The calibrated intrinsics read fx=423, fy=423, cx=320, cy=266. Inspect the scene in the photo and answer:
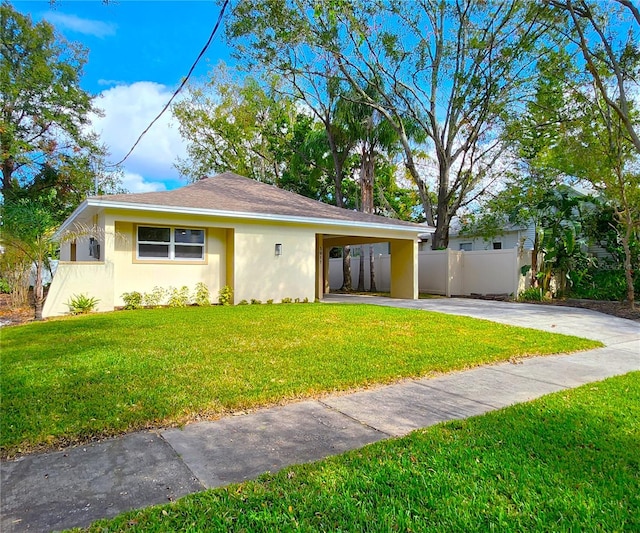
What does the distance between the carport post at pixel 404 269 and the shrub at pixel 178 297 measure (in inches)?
326

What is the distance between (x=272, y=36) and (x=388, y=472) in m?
17.1

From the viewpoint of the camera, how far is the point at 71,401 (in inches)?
157

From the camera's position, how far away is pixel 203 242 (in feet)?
41.3

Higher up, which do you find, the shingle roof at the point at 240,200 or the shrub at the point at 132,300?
the shingle roof at the point at 240,200

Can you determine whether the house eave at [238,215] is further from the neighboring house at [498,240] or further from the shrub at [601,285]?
the neighboring house at [498,240]

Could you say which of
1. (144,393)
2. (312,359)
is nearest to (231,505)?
(144,393)

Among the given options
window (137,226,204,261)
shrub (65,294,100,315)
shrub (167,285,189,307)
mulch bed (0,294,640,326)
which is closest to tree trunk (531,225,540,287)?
mulch bed (0,294,640,326)

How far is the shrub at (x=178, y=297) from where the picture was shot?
11734 mm

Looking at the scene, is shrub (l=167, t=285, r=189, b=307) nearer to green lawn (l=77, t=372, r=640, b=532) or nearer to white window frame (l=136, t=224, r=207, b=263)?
white window frame (l=136, t=224, r=207, b=263)

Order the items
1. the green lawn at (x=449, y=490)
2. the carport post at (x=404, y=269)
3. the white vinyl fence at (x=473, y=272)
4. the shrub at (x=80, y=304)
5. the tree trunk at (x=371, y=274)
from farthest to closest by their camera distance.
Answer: the tree trunk at (x=371, y=274) → the carport post at (x=404, y=269) → the white vinyl fence at (x=473, y=272) → the shrub at (x=80, y=304) → the green lawn at (x=449, y=490)

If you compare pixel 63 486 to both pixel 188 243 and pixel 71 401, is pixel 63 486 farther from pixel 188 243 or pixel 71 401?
pixel 188 243

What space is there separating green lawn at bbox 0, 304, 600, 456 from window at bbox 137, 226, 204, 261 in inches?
102

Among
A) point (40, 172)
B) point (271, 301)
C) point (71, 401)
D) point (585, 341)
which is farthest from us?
point (40, 172)

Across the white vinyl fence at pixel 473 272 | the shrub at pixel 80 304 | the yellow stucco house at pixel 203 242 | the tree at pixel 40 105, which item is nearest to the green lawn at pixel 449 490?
the shrub at pixel 80 304
